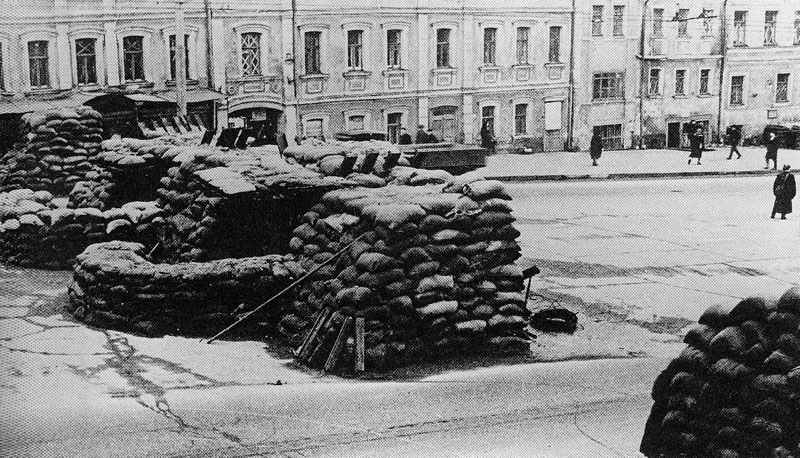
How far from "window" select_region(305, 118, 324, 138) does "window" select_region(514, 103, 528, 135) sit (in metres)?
2.50

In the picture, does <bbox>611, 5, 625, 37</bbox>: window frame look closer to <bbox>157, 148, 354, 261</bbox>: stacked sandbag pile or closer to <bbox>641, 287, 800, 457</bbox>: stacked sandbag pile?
<bbox>157, 148, 354, 261</bbox>: stacked sandbag pile

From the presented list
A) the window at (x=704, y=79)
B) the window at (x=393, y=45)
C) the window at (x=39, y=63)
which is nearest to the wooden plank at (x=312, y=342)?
the window at (x=393, y=45)

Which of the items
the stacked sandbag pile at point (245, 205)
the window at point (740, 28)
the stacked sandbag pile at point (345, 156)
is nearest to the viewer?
the stacked sandbag pile at point (245, 205)

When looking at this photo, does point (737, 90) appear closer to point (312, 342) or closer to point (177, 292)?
point (312, 342)

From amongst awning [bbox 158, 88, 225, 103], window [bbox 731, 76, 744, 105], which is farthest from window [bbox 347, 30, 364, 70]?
window [bbox 731, 76, 744, 105]

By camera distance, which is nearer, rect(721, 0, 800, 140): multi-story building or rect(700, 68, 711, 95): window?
rect(721, 0, 800, 140): multi-story building

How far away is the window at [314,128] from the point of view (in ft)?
37.7

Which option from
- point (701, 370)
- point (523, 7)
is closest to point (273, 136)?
point (523, 7)

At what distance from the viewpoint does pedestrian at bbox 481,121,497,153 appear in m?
13.2

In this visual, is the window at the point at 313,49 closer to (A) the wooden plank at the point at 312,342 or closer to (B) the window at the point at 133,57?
(B) the window at the point at 133,57

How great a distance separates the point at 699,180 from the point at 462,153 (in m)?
5.91

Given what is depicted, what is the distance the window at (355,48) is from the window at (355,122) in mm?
837

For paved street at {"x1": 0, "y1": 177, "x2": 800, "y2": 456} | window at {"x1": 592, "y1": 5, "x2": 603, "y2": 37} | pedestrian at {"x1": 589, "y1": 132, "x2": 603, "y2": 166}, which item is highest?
window at {"x1": 592, "y1": 5, "x2": 603, "y2": 37}

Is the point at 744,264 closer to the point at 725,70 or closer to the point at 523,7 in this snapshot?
the point at 725,70
